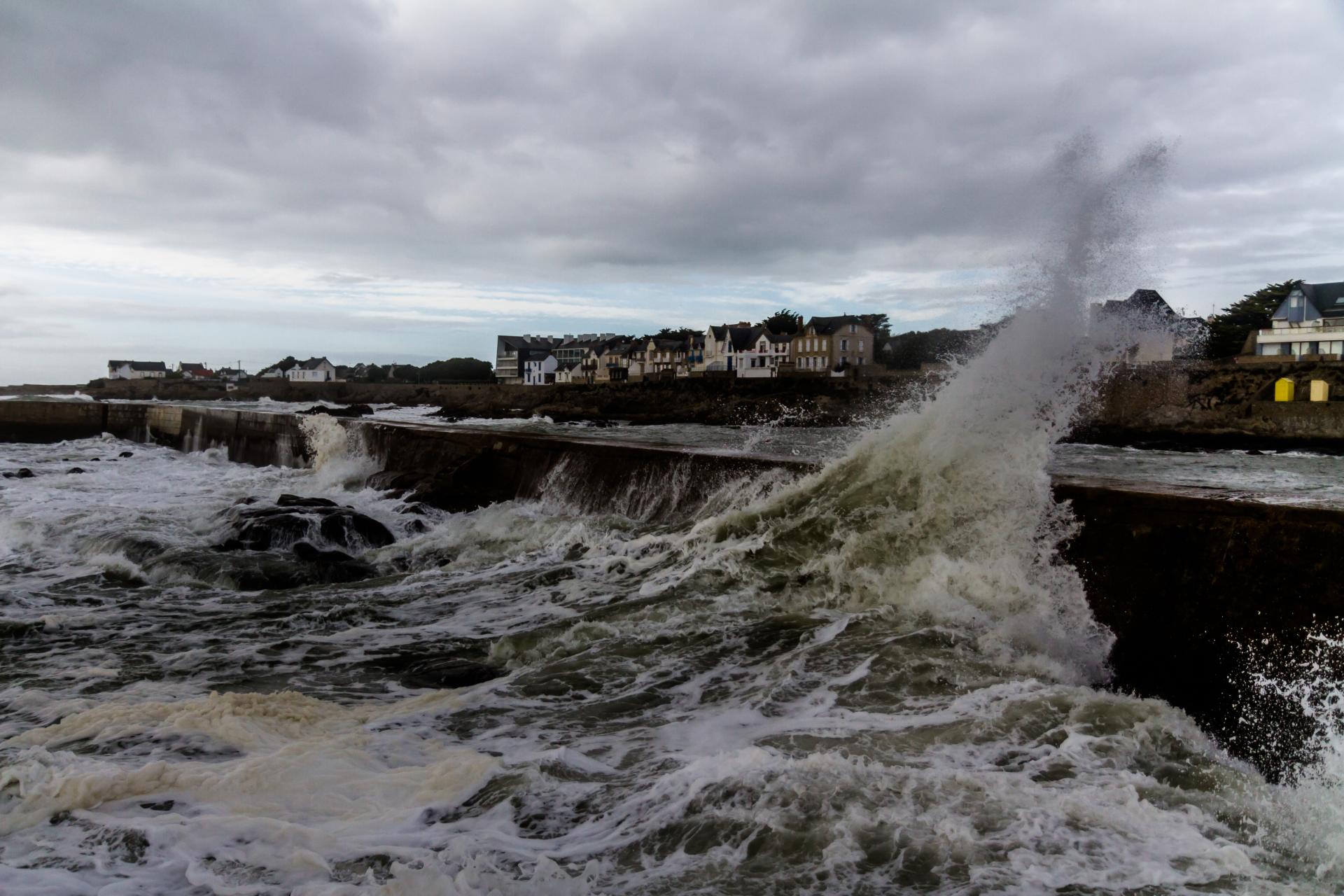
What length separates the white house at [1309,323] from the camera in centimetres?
4156

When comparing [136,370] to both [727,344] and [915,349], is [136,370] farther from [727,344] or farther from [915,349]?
[915,349]

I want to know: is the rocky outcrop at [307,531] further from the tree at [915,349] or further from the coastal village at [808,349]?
the tree at [915,349]

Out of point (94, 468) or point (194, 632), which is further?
point (94, 468)

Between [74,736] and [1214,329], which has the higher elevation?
[1214,329]

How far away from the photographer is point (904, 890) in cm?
241

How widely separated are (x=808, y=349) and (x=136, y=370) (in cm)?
10261

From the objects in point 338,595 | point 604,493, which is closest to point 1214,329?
point 604,493

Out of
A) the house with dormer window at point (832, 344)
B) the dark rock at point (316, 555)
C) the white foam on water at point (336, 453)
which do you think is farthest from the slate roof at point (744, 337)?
the dark rock at point (316, 555)

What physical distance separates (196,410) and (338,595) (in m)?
20.2

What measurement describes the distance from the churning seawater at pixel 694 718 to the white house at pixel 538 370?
89422 millimetres

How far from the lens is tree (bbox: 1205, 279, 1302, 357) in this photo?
47719 millimetres

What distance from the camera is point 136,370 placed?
117m

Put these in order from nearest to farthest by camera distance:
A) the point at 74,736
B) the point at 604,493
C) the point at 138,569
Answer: the point at 74,736 → the point at 138,569 → the point at 604,493

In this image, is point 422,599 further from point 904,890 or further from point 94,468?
point 94,468
